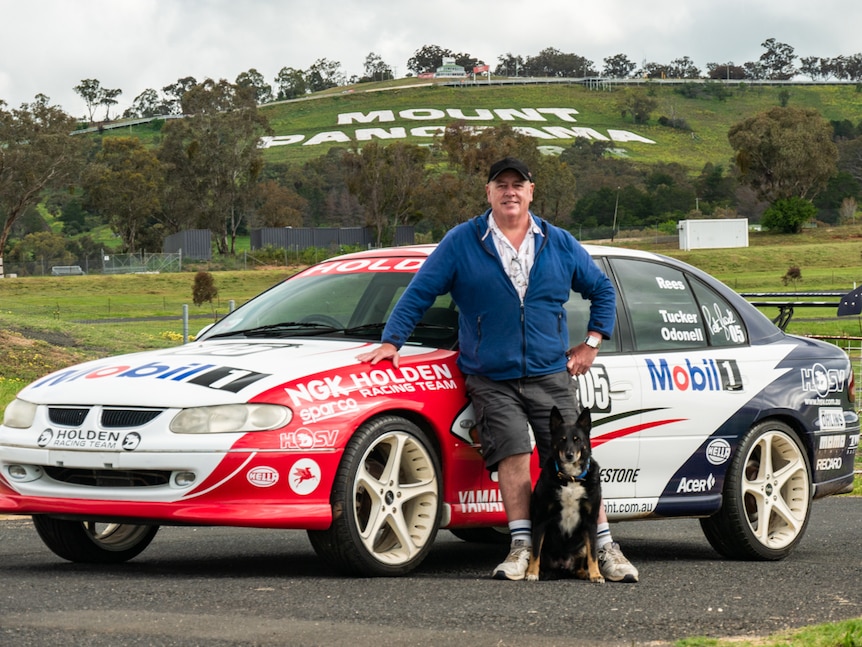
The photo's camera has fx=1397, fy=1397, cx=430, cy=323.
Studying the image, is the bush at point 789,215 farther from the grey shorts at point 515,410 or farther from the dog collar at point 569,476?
the dog collar at point 569,476

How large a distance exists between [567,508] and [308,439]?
4.02 ft

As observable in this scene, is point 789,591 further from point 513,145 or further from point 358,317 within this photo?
point 513,145

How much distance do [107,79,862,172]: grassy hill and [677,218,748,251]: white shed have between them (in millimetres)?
64490

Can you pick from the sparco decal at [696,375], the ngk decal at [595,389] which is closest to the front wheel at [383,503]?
the ngk decal at [595,389]

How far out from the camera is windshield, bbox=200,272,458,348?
678cm

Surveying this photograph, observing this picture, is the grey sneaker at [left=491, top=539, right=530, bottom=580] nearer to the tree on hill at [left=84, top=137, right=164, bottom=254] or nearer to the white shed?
the white shed

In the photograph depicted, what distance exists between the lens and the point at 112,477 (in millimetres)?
5906

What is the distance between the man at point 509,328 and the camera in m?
6.24

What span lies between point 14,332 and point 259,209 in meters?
77.7

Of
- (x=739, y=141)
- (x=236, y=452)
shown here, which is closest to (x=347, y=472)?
(x=236, y=452)

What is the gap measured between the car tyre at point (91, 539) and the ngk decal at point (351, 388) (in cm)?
131

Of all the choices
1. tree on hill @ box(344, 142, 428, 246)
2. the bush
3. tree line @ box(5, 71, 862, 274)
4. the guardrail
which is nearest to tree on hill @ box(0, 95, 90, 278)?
tree line @ box(5, 71, 862, 274)

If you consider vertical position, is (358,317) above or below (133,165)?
below

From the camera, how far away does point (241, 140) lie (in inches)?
3543
